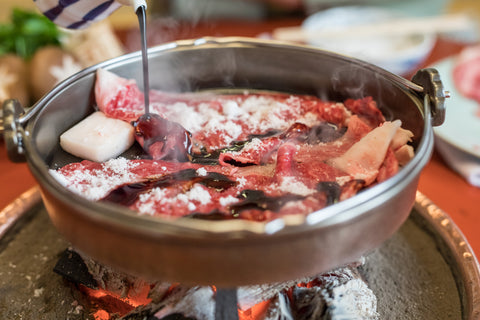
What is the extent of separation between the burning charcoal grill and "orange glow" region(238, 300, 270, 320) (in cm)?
5

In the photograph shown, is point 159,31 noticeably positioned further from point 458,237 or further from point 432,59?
point 458,237

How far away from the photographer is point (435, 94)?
149cm

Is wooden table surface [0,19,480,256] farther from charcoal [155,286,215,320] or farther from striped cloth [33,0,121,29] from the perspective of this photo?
charcoal [155,286,215,320]

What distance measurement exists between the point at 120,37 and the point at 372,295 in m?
3.16

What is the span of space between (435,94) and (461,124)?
1321 mm

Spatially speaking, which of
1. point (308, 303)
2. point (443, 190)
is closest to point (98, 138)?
point (308, 303)

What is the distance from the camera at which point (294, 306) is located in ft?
5.21

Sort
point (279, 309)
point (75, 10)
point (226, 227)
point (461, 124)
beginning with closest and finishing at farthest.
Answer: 1. point (226, 227)
2. point (279, 309)
3. point (75, 10)
4. point (461, 124)

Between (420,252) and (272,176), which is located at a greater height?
(272,176)

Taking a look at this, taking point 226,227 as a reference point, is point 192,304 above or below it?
below

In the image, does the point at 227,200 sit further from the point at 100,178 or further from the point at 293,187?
the point at 100,178

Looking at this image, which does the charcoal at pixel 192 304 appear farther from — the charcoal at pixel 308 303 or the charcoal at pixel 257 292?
the charcoal at pixel 308 303

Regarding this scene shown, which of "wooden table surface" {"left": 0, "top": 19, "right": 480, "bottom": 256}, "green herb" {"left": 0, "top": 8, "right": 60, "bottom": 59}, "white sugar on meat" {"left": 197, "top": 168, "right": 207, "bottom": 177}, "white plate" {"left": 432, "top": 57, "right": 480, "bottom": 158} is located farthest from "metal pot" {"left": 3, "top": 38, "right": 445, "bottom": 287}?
"green herb" {"left": 0, "top": 8, "right": 60, "bottom": 59}

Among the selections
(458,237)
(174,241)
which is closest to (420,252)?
(458,237)
